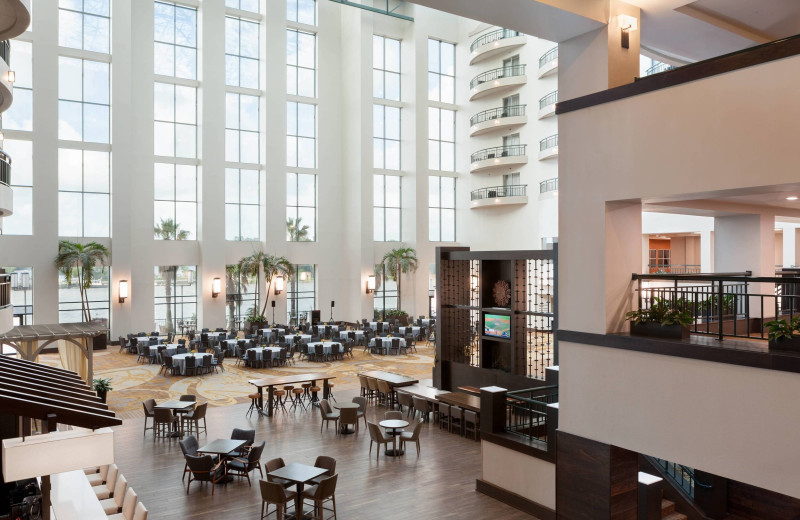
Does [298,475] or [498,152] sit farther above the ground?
[498,152]

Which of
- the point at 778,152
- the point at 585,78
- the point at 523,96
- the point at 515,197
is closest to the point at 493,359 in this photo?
the point at 585,78

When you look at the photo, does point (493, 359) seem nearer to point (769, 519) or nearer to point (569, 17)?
point (769, 519)

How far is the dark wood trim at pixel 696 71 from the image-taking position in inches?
224

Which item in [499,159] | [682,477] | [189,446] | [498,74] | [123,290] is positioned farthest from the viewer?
[498,74]

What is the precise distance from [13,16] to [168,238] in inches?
817

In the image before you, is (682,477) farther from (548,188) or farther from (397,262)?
(397,262)

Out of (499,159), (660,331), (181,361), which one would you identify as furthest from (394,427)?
(499,159)

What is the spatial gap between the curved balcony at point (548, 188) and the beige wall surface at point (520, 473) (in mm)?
20150

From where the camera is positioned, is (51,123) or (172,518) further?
(51,123)

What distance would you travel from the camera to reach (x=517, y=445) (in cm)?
967

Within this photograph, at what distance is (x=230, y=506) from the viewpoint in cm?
935

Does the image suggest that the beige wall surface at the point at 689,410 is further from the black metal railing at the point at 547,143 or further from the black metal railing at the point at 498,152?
the black metal railing at the point at 498,152

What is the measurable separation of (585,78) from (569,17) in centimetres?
84

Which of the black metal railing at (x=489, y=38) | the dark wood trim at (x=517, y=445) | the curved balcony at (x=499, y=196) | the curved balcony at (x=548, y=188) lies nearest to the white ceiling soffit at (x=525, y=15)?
the dark wood trim at (x=517, y=445)
